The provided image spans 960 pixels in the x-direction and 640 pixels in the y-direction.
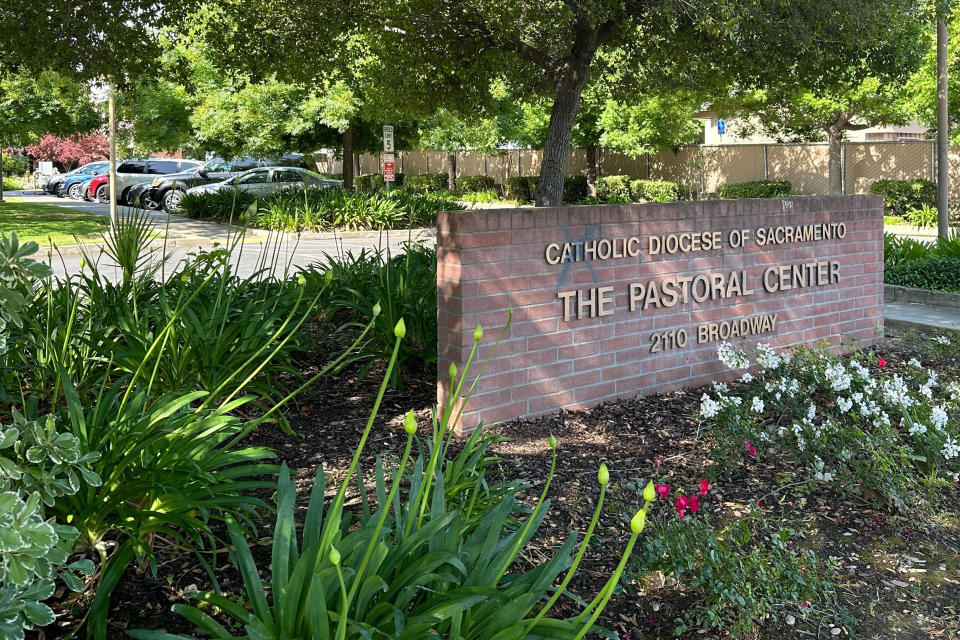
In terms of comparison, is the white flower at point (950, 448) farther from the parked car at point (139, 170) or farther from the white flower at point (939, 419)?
the parked car at point (139, 170)

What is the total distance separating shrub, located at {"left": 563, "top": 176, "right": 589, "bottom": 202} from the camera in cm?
3272

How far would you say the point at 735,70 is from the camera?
11.6m

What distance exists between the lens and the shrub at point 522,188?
110ft

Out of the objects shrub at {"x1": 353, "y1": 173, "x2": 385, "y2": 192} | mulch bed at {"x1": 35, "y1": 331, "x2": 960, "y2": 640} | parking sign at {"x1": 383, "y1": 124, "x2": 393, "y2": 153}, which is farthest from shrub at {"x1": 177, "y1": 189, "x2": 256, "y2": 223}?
mulch bed at {"x1": 35, "y1": 331, "x2": 960, "y2": 640}

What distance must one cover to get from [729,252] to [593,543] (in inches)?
139

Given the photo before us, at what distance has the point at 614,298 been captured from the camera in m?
6.06

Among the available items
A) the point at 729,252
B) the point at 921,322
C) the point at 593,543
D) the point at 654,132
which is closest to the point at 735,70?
the point at 921,322

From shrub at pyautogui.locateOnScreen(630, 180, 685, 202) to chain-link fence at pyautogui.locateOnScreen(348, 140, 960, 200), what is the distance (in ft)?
2.98

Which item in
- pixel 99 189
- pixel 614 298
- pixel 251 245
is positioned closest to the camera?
pixel 614 298

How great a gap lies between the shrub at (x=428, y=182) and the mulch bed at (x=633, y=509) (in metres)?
32.9

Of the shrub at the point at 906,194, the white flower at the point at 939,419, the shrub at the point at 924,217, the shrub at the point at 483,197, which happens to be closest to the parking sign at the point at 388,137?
the shrub at the point at 483,197

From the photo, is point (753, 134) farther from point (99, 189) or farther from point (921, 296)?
point (921, 296)

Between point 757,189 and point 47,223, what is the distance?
753 inches

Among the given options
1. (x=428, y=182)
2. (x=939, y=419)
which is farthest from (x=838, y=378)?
(x=428, y=182)
